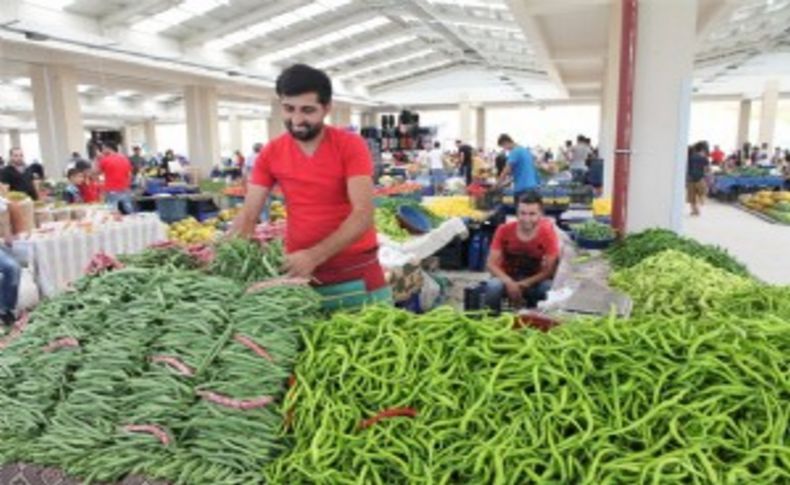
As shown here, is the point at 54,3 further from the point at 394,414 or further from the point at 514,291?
the point at 394,414

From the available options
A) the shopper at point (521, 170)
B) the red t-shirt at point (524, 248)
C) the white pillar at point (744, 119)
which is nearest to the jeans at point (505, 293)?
the red t-shirt at point (524, 248)

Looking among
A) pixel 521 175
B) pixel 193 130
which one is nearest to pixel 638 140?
pixel 521 175

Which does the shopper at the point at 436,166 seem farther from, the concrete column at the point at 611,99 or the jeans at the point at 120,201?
the jeans at the point at 120,201

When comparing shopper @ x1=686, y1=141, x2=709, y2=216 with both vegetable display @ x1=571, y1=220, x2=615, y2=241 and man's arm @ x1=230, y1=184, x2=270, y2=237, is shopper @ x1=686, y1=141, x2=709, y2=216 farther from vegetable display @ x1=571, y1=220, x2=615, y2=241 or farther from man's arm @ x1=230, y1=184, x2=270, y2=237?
man's arm @ x1=230, y1=184, x2=270, y2=237

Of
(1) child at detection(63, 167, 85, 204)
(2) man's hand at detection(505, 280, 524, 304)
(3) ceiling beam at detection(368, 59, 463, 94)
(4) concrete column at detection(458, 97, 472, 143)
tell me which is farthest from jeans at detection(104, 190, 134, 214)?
(4) concrete column at detection(458, 97, 472, 143)

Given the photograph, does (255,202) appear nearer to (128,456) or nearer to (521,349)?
(128,456)

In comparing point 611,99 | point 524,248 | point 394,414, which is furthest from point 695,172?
point 394,414

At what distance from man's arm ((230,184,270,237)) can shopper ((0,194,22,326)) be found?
178 inches

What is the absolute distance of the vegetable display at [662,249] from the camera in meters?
4.52

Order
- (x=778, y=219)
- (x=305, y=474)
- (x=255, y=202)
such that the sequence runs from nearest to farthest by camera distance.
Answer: (x=305, y=474)
(x=255, y=202)
(x=778, y=219)

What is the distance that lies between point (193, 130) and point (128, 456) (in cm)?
2066

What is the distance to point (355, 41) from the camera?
18.7m

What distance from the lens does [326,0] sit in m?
13.8

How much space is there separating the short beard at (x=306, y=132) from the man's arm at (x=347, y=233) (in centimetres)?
23
